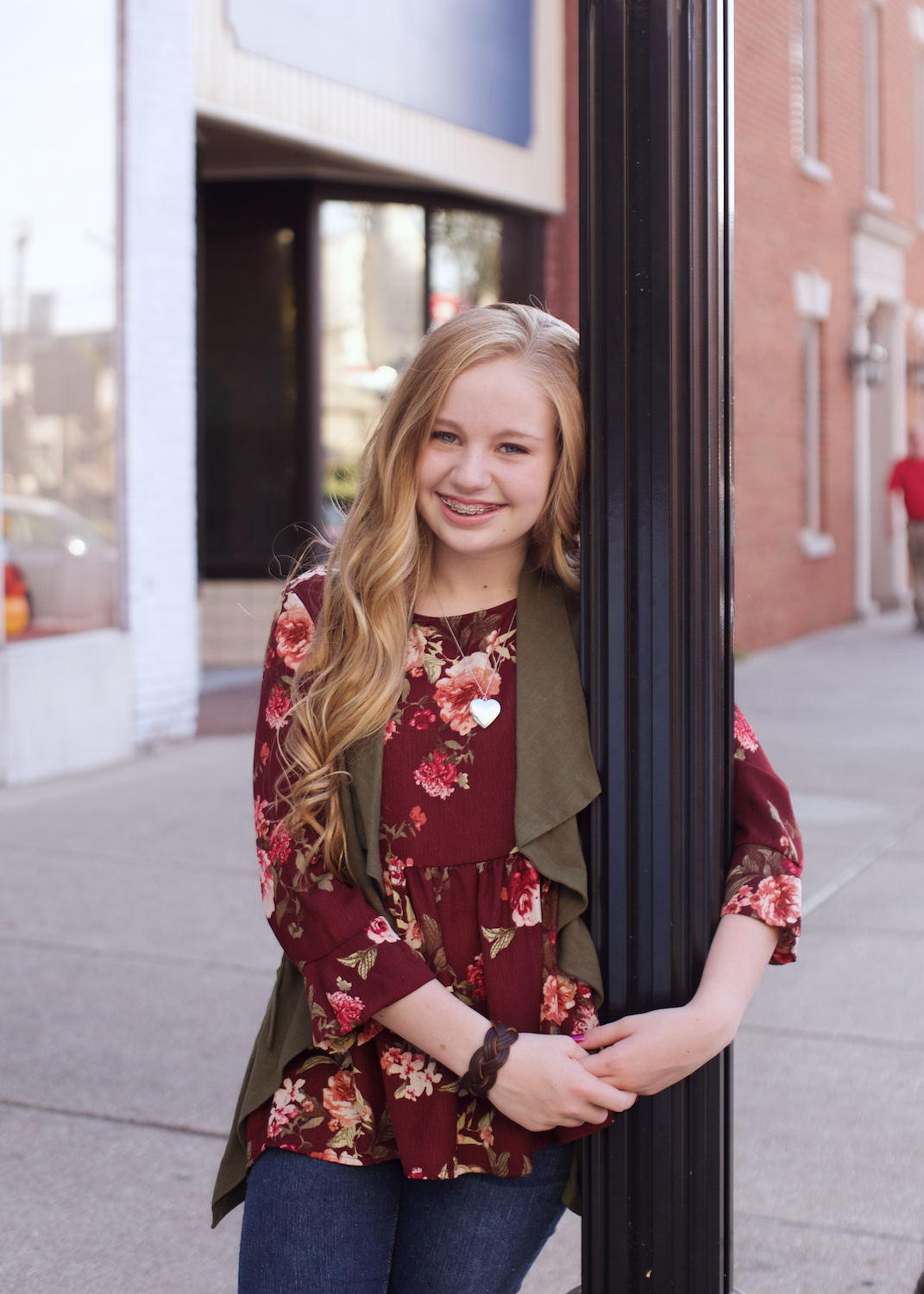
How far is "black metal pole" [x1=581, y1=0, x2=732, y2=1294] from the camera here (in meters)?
1.72

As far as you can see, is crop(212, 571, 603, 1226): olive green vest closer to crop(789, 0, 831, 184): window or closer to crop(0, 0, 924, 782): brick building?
crop(0, 0, 924, 782): brick building

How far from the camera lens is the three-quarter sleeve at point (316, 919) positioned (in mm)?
1733

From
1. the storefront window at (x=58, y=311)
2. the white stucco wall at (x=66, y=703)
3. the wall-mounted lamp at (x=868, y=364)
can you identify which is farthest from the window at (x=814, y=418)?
the white stucco wall at (x=66, y=703)

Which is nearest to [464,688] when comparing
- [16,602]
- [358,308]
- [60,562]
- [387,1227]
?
[387,1227]

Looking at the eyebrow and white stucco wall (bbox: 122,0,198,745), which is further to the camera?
white stucco wall (bbox: 122,0,198,745)

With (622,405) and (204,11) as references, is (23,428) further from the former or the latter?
(622,405)

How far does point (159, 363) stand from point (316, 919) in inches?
253

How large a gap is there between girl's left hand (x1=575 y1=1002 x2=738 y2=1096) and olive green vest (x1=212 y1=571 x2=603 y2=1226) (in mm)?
84

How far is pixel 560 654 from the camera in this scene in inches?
72.9

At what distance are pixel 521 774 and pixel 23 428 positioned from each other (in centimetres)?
584

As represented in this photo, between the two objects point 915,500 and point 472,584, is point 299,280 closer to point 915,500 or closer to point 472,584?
point 915,500

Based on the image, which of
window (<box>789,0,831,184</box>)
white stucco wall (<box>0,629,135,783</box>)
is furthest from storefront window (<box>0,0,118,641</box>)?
window (<box>789,0,831,184</box>)

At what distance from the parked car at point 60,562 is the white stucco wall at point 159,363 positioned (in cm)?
14

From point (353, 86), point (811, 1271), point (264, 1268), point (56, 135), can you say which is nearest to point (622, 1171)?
point (264, 1268)
